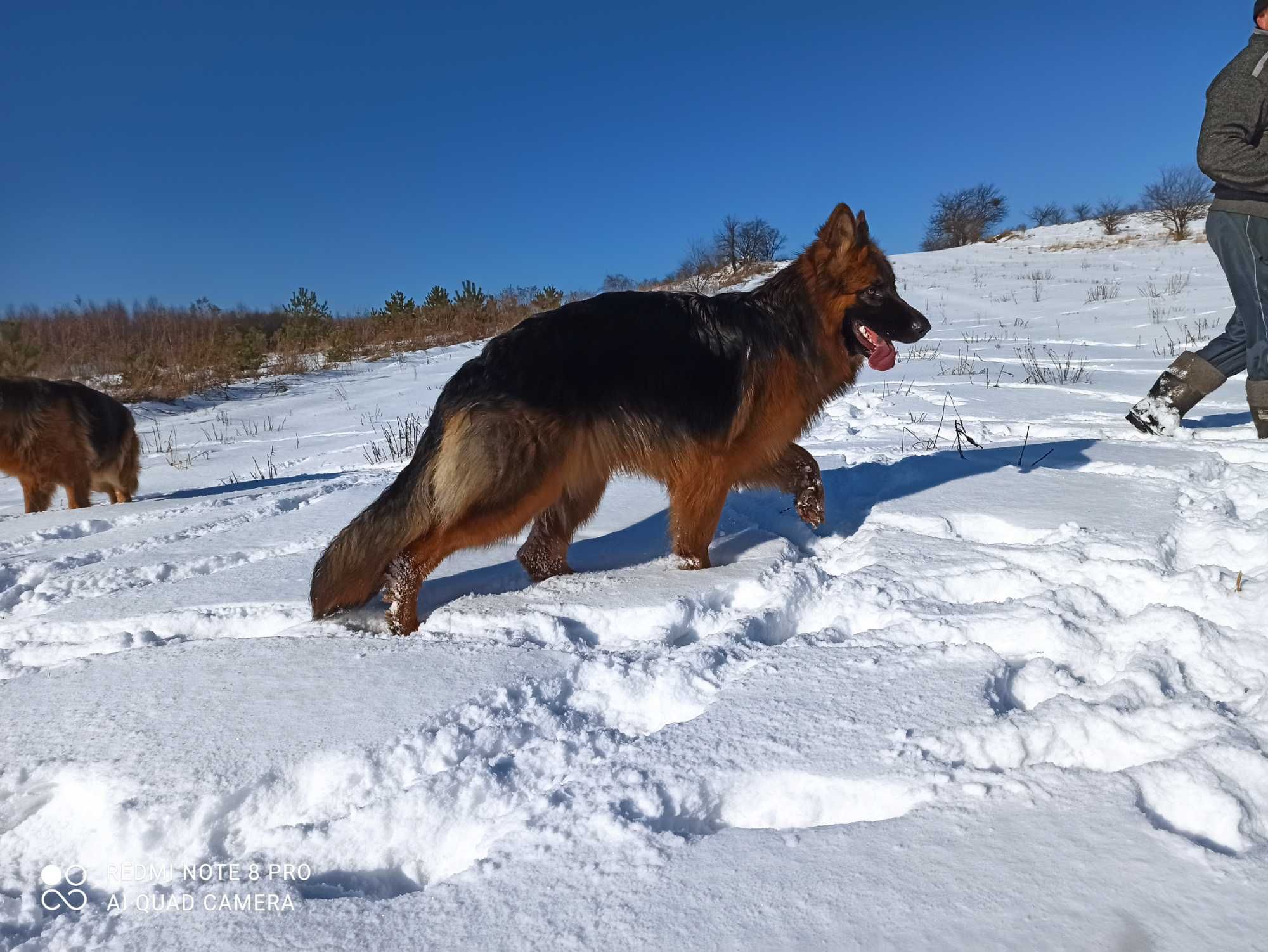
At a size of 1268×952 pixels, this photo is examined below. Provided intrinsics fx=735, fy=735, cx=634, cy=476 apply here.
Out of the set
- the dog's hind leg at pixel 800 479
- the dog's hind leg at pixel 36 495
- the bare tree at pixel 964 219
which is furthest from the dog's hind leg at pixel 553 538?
the bare tree at pixel 964 219

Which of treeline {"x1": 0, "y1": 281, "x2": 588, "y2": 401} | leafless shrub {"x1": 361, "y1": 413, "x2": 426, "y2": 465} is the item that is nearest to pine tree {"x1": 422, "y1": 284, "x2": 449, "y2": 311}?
treeline {"x1": 0, "y1": 281, "x2": 588, "y2": 401}

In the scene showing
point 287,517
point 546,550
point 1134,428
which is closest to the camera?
point 546,550

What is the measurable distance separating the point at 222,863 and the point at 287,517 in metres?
3.40

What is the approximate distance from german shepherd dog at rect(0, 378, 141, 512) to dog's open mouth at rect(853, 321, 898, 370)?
6.21m

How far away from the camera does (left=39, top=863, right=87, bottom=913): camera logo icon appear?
1.43 m

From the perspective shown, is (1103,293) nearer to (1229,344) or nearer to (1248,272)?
(1229,344)

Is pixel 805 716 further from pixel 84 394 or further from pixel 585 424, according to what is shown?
pixel 84 394

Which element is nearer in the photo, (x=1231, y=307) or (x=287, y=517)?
(x=287, y=517)

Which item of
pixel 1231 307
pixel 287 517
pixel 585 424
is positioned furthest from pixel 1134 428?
pixel 1231 307

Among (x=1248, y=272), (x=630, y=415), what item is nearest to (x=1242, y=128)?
(x=1248, y=272)

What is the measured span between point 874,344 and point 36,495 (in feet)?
23.0

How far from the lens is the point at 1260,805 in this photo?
141 centimetres

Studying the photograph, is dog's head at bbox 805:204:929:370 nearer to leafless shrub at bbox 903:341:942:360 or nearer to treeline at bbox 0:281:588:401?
leafless shrub at bbox 903:341:942:360

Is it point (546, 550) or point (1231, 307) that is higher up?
point (1231, 307)
